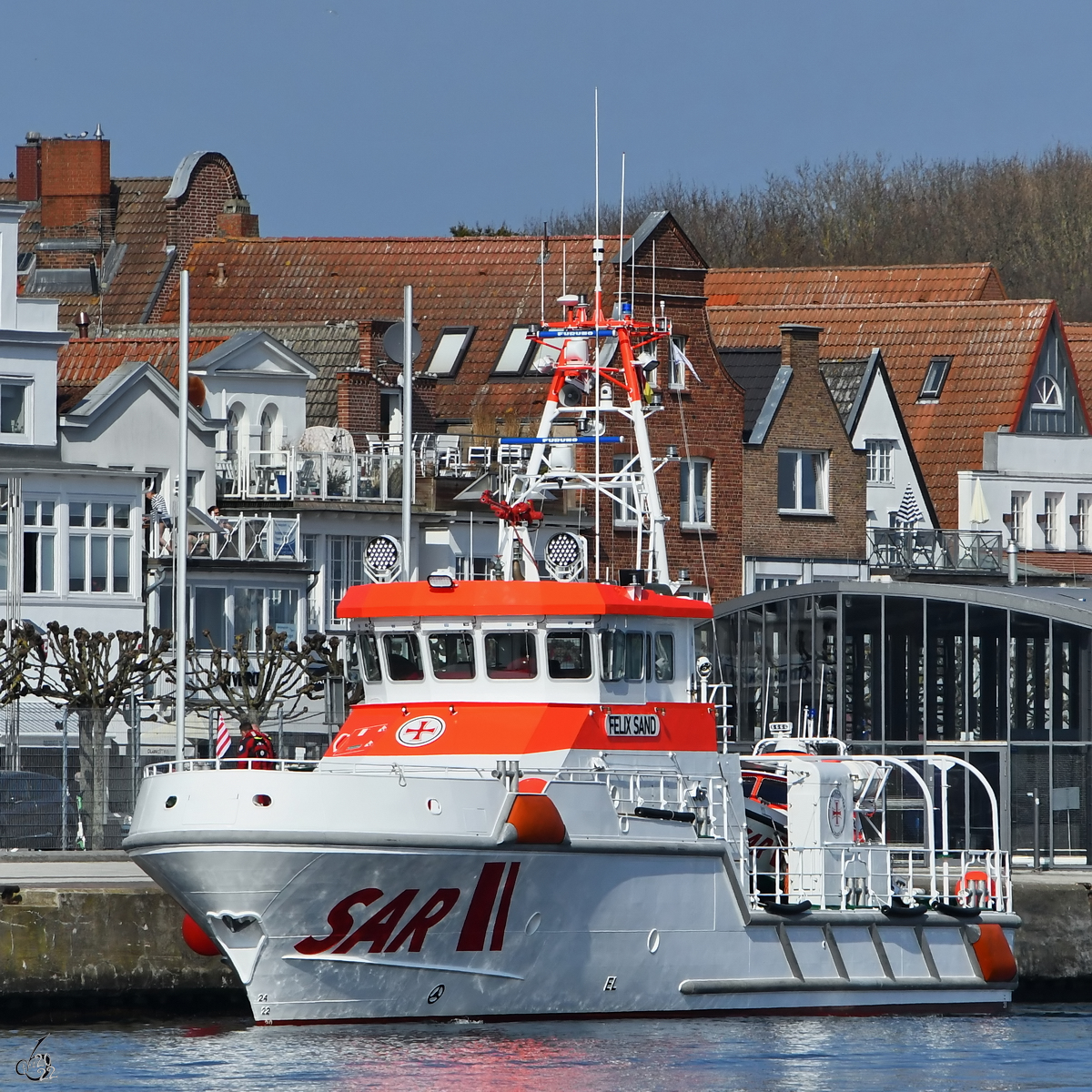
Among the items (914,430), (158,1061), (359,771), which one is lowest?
(158,1061)

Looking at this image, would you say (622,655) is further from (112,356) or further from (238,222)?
(238,222)

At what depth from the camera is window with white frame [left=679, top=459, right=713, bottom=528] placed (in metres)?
55.6

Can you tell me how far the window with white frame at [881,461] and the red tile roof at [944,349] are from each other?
2747mm

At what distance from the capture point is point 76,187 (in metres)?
66.8

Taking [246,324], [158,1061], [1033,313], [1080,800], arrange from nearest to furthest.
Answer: [158,1061] < [1080,800] < [246,324] < [1033,313]

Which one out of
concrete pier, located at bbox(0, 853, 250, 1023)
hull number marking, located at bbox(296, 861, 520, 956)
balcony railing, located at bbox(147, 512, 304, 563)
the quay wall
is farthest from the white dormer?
hull number marking, located at bbox(296, 861, 520, 956)

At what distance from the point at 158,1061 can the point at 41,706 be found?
62.4 ft

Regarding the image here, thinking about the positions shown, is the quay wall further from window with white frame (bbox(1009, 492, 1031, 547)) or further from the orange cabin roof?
window with white frame (bbox(1009, 492, 1031, 547))

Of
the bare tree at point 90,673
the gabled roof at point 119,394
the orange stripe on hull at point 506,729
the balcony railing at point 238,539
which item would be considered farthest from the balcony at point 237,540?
the orange stripe on hull at point 506,729

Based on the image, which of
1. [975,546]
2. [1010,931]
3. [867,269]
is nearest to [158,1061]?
[1010,931]

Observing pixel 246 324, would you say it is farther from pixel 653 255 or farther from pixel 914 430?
pixel 914 430

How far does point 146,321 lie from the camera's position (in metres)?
A: 62.4

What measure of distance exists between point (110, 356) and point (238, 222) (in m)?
11.3

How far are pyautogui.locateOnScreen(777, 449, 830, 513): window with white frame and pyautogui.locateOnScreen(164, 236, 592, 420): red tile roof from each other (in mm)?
5206
